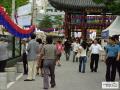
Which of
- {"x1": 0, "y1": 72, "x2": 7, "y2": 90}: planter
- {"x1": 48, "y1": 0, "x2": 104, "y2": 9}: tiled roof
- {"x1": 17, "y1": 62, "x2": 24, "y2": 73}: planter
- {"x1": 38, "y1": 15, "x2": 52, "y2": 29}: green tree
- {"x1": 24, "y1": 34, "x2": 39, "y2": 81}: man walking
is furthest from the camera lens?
{"x1": 38, "y1": 15, "x2": 52, "y2": 29}: green tree

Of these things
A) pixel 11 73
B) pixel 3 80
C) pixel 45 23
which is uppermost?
pixel 3 80

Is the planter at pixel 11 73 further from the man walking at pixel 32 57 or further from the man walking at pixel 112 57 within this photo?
→ the man walking at pixel 112 57

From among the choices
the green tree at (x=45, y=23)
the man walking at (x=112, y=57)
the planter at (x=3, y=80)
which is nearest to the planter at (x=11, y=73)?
the planter at (x=3, y=80)

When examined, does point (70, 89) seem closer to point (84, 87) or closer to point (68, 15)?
point (84, 87)

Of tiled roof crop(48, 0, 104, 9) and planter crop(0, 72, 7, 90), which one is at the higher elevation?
tiled roof crop(48, 0, 104, 9)

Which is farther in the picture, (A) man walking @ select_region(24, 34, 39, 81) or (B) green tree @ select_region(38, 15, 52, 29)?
(B) green tree @ select_region(38, 15, 52, 29)

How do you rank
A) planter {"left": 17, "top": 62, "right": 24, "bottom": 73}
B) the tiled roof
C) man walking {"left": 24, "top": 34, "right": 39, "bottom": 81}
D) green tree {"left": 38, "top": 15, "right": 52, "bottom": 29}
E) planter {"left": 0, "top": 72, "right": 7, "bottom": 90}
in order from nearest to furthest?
1. planter {"left": 0, "top": 72, "right": 7, "bottom": 90}
2. man walking {"left": 24, "top": 34, "right": 39, "bottom": 81}
3. planter {"left": 17, "top": 62, "right": 24, "bottom": 73}
4. the tiled roof
5. green tree {"left": 38, "top": 15, "right": 52, "bottom": 29}

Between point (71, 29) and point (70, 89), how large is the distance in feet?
162

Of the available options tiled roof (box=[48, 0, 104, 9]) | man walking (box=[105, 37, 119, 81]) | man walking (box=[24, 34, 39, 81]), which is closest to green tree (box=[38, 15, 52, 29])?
tiled roof (box=[48, 0, 104, 9])

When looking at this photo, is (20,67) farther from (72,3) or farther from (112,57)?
(72,3)

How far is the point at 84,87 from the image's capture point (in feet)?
60.2

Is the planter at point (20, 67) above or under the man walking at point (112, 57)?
under

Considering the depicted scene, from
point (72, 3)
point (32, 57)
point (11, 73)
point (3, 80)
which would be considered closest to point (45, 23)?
point (72, 3)

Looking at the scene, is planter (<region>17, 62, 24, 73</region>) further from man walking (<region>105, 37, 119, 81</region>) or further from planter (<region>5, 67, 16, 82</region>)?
man walking (<region>105, 37, 119, 81</region>)
